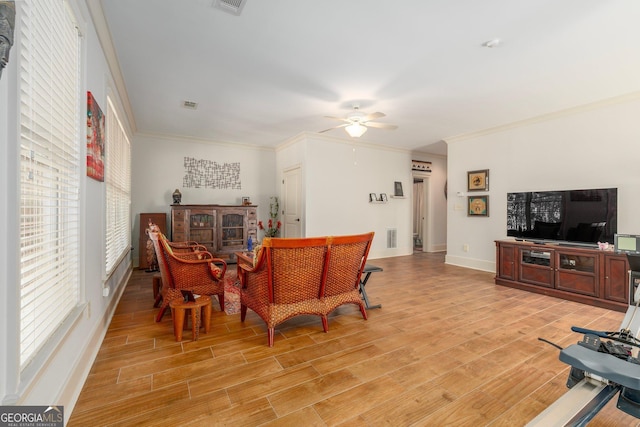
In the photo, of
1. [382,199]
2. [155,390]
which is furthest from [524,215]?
[155,390]

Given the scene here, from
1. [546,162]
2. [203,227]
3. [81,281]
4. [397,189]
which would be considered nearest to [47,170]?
[81,281]

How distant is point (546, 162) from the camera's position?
451cm

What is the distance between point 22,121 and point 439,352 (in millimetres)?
2856

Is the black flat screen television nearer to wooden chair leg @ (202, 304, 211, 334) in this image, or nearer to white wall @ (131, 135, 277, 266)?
wooden chair leg @ (202, 304, 211, 334)

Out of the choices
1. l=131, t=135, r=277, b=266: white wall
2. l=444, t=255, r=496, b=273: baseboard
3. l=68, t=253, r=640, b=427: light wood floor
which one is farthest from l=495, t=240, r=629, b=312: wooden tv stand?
l=131, t=135, r=277, b=266: white wall

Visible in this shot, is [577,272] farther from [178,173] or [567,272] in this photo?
[178,173]

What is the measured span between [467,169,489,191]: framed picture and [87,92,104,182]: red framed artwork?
5.73 m

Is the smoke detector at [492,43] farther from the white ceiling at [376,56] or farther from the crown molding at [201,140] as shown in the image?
the crown molding at [201,140]

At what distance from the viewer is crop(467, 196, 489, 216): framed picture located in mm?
5336

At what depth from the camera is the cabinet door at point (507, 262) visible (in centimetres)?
436

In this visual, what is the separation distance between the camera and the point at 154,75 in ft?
10.8

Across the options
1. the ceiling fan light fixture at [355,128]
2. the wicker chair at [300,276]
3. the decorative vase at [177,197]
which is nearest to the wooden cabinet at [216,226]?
the decorative vase at [177,197]

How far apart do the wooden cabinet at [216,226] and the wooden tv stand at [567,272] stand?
4707mm

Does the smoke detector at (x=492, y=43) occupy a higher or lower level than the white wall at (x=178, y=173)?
higher
